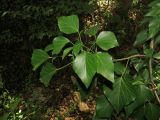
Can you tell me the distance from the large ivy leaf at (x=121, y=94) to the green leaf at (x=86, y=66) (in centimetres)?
30

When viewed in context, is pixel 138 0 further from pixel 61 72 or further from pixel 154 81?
pixel 154 81

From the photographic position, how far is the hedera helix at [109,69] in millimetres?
1242

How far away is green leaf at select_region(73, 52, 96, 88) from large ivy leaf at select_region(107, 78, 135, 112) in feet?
0.99

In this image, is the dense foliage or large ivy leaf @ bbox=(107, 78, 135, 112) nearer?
the dense foliage

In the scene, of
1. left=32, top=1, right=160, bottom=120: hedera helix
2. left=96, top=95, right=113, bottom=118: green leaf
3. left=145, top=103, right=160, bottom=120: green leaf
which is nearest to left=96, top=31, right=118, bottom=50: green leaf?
left=32, top=1, right=160, bottom=120: hedera helix

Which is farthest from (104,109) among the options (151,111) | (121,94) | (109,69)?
(109,69)

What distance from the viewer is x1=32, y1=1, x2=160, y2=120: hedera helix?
1.24 m

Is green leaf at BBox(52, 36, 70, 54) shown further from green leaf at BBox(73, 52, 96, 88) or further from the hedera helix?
green leaf at BBox(73, 52, 96, 88)

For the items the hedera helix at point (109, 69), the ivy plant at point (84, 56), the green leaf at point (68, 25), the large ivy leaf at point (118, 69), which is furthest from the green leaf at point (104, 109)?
the green leaf at point (68, 25)

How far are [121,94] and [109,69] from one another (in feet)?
0.87

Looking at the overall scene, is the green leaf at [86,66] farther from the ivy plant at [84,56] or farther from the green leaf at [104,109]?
the green leaf at [104,109]

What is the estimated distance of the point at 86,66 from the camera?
3.99ft

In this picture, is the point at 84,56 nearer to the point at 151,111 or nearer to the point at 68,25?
the point at 68,25

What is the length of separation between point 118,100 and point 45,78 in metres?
0.36
